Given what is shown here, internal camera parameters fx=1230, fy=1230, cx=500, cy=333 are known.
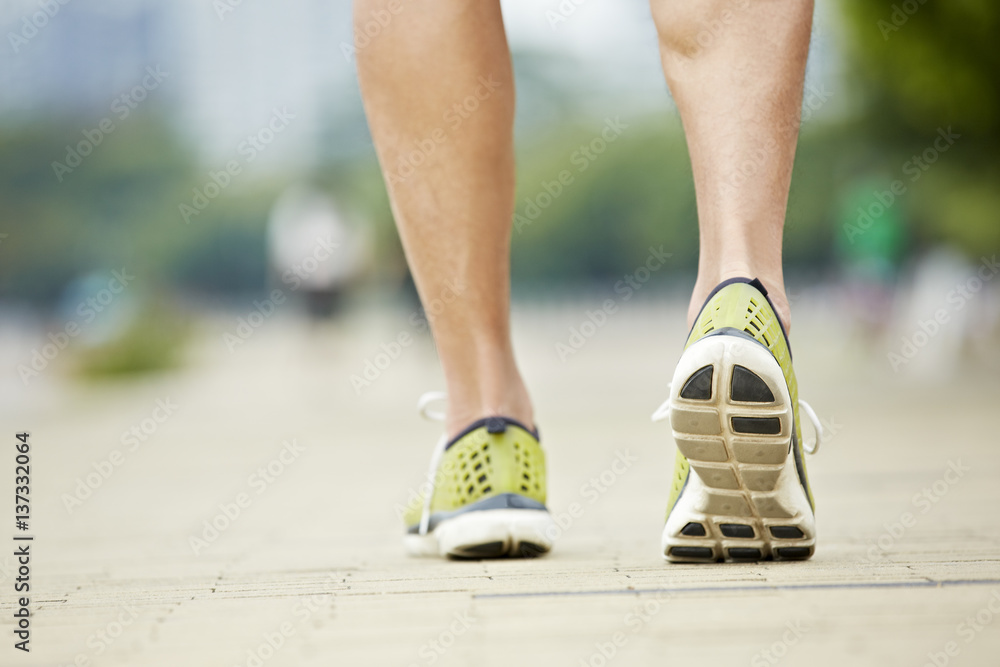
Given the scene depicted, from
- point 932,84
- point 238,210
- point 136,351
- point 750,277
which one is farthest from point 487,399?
point 238,210

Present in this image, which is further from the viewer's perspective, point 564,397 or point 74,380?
point 74,380

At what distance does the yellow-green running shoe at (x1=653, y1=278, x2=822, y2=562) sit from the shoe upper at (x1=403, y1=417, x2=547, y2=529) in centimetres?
36

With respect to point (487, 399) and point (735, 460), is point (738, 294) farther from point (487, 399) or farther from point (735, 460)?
point (487, 399)

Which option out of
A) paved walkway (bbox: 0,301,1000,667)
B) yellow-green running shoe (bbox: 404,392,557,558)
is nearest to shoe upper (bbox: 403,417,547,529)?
yellow-green running shoe (bbox: 404,392,557,558)

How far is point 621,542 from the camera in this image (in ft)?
7.31

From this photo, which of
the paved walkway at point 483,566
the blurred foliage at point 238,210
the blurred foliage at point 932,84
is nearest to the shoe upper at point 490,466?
the paved walkway at point 483,566

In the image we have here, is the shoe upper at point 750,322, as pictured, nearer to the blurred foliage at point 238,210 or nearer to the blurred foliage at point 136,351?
the blurred foliage at point 136,351

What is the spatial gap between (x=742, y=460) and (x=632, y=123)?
203ft

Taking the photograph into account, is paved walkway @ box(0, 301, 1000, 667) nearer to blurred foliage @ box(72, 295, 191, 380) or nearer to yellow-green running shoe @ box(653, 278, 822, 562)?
yellow-green running shoe @ box(653, 278, 822, 562)

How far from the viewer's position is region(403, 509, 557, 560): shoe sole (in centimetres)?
199

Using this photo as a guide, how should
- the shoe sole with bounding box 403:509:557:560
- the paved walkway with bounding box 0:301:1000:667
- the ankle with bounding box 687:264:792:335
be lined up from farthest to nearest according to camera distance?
the shoe sole with bounding box 403:509:557:560
the ankle with bounding box 687:264:792:335
the paved walkway with bounding box 0:301:1000:667

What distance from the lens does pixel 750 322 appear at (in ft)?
5.44

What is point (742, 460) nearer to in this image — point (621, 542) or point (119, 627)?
point (621, 542)

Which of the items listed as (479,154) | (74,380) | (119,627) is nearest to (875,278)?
(74,380)
